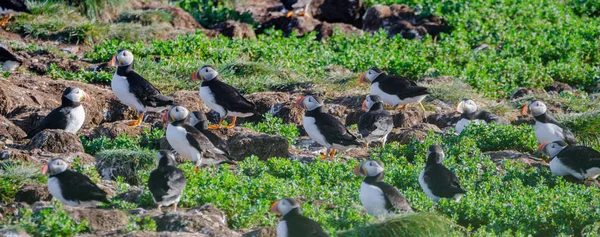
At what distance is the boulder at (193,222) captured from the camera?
900 cm

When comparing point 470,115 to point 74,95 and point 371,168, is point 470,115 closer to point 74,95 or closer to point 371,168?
point 371,168

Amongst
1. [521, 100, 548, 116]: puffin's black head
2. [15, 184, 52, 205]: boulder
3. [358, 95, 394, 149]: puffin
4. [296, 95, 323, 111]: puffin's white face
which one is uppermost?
[15, 184, 52, 205]: boulder

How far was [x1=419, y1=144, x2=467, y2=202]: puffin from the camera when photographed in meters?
10.4

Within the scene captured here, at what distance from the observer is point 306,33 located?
18.9 m

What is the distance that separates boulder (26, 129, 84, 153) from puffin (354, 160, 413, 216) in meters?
3.14

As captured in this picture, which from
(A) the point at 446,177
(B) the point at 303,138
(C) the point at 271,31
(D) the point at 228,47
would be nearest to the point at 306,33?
(C) the point at 271,31

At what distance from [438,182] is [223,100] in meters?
3.21

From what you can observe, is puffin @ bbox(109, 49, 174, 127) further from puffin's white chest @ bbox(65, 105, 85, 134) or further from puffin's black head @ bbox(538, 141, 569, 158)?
puffin's black head @ bbox(538, 141, 569, 158)

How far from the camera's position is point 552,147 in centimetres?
1223

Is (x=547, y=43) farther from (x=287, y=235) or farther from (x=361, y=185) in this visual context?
(x=287, y=235)

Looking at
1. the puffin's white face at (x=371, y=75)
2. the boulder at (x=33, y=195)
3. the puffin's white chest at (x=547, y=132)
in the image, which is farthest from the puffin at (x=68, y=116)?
the puffin's white chest at (x=547, y=132)

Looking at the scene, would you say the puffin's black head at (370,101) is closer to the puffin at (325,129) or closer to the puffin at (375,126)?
the puffin at (375,126)

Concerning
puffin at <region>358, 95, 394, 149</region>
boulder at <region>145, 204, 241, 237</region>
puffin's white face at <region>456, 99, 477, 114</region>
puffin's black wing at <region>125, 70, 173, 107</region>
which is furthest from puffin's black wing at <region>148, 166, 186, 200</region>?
puffin's white face at <region>456, 99, 477, 114</region>

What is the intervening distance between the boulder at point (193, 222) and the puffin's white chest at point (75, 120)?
303 centimetres
